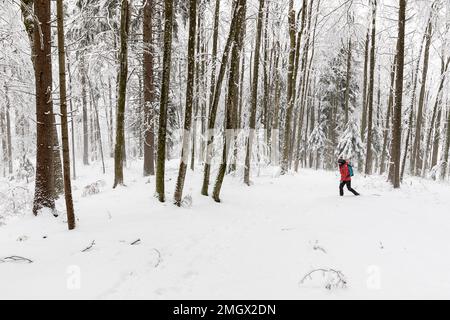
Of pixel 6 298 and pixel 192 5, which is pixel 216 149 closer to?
pixel 192 5

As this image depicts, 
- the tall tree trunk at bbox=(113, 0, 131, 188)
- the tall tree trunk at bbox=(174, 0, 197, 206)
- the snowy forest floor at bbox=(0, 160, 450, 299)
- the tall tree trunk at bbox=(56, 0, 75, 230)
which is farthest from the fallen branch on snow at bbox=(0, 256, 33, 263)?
the tall tree trunk at bbox=(113, 0, 131, 188)

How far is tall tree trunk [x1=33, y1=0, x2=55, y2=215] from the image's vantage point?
6.86m

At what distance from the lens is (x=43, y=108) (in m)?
7.00

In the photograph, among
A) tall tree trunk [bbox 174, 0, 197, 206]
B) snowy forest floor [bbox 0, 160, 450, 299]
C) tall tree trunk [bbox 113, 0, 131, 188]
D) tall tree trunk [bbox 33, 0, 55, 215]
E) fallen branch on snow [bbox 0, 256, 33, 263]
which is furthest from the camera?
tall tree trunk [bbox 113, 0, 131, 188]

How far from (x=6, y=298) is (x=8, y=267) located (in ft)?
3.17

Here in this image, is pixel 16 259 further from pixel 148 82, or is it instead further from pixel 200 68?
pixel 200 68

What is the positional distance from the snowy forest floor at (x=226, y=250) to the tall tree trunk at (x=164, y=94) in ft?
2.24

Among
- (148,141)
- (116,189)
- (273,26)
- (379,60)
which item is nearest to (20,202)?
(116,189)

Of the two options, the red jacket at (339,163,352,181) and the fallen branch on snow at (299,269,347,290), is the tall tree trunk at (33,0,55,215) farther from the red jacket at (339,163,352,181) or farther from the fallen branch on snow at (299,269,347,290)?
the red jacket at (339,163,352,181)

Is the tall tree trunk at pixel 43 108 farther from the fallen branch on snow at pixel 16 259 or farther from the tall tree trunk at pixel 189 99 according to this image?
the tall tree trunk at pixel 189 99

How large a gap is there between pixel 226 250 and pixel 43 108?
4800 millimetres

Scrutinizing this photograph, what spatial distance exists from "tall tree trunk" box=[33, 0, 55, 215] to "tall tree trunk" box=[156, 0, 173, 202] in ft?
8.48

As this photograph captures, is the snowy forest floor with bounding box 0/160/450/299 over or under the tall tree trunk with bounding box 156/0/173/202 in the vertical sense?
under

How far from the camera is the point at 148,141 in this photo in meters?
13.8
